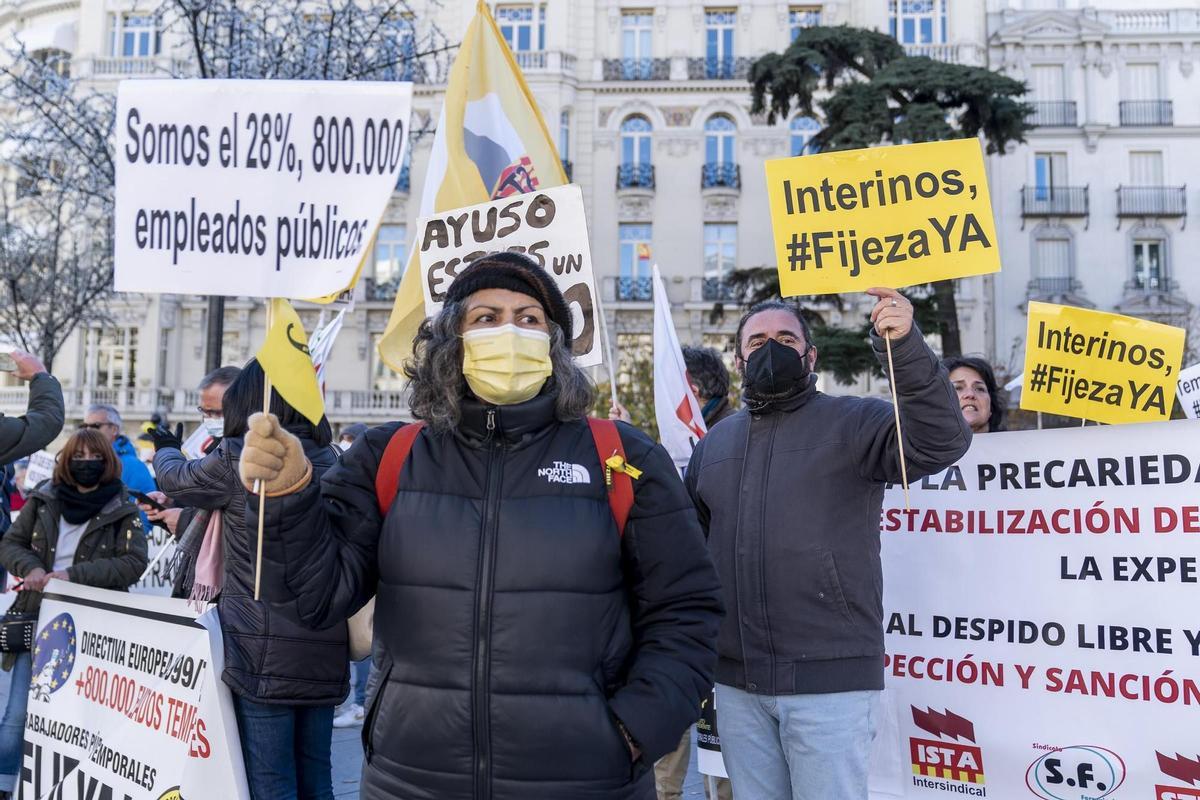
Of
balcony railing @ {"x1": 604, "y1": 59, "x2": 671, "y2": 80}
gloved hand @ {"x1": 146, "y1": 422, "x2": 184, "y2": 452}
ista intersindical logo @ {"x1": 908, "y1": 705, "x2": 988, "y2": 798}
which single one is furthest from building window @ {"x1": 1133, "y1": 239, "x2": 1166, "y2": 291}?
gloved hand @ {"x1": 146, "y1": 422, "x2": 184, "y2": 452}

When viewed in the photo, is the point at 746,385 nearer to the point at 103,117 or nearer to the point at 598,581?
the point at 598,581

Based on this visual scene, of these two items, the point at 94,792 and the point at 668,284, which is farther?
the point at 668,284

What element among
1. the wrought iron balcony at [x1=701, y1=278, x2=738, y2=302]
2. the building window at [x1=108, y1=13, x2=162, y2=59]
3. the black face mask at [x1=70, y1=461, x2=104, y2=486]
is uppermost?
the building window at [x1=108, y1=13, x2=162, y2=59]

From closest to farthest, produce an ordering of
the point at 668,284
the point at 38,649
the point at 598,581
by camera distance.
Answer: the point at 598,581, the point at 38,649, the point at 668,284

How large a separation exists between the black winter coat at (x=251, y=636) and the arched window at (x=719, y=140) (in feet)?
95.3

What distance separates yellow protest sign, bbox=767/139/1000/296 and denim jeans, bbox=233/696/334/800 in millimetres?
2123

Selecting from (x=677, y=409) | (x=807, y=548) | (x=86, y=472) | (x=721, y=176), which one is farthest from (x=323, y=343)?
(x=721, y=176)

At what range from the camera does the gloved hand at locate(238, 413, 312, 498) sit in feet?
6.49

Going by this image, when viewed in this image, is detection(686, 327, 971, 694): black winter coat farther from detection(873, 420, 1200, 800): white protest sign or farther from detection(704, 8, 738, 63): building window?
detection(704, 8, 738, 63): building window

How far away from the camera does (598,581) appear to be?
2129 millimetres

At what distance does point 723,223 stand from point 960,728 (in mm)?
28039

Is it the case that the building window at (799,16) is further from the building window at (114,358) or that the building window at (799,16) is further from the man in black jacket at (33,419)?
the man in black jacket at (33,419)

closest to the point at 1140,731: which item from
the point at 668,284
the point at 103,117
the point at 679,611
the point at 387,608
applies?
the point at 679,611

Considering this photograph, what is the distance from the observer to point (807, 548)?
116 inches
